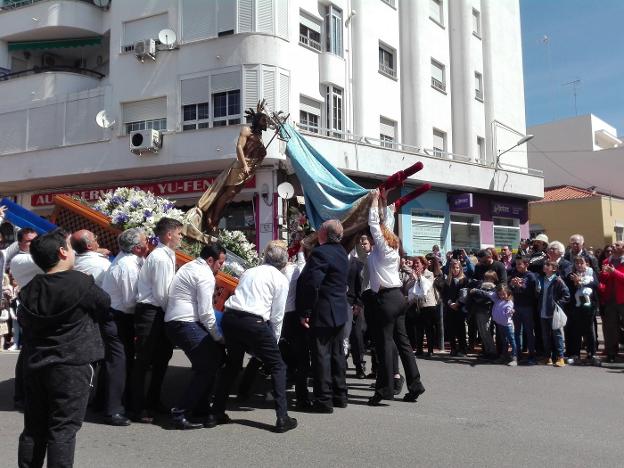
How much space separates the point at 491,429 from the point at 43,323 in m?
4.01

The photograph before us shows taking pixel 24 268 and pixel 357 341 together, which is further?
pixel 357 341

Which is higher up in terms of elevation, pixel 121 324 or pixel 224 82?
pixel 224 82

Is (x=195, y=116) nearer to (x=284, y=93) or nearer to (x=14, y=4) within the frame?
(x=284, y=93)

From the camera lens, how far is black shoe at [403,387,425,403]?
6.23 metres

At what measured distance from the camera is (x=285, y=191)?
1702 cm

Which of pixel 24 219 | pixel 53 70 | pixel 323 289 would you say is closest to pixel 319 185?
pixel 323 289

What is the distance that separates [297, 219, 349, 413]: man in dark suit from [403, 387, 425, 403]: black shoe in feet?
3.12

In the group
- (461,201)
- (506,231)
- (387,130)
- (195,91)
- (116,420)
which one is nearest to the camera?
(116,420)

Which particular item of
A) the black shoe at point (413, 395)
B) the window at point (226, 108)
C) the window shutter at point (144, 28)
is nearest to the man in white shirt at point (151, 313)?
the black shoe at point (413, 395)

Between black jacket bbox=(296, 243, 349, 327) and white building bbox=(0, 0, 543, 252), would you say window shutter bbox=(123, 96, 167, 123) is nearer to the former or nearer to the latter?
white building bbox=(0, 0, 543, 252)

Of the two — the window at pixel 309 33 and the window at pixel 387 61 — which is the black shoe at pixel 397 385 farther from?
the window at pixel 387 61

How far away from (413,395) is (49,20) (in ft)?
66.1

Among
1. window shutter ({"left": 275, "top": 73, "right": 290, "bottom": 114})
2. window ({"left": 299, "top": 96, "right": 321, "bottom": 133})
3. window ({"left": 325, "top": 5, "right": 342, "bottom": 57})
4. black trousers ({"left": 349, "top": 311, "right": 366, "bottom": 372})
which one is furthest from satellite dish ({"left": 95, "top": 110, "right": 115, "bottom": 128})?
black trousers ({"left": 349, "top": 311, "right": 366, "bottom": 372})

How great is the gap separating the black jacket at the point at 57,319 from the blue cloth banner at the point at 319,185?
13.8ft
